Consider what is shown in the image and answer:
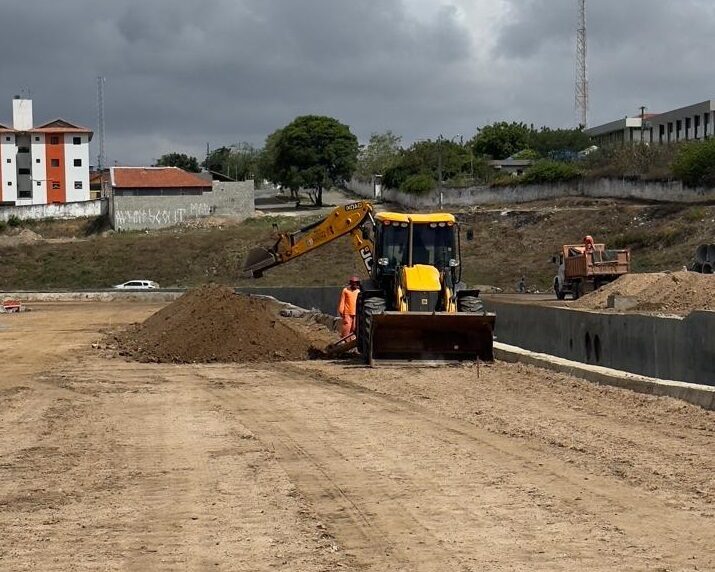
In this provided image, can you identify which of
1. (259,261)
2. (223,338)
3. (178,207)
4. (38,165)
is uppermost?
(38,165)

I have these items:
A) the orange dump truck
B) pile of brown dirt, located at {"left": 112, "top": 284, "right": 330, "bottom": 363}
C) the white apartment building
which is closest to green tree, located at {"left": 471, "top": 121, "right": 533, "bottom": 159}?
the white apartment building

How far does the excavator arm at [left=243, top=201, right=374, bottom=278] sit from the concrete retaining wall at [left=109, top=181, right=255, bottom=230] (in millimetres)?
58459

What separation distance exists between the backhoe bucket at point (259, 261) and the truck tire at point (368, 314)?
10.4m

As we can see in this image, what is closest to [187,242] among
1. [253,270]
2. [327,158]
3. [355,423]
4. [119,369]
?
[327,158]

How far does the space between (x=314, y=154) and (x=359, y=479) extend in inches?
3748

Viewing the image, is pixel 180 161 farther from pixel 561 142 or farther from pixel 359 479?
pixel 359 479

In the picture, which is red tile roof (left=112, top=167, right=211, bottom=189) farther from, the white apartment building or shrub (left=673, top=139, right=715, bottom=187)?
shrub (left=673, top=139, right=715, bottom=187)

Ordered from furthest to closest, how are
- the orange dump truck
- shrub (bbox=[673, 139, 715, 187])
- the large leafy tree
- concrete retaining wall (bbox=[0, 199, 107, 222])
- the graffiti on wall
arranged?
the large leafy tree < concrete retaining wall (bbox=[0, 199, 107, 222]) < the graffiti on wall < shrub (bbox=[673, 139, 715, 187]) < the orange dump truck

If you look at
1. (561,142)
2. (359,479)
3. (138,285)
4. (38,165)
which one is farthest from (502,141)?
(359,479)

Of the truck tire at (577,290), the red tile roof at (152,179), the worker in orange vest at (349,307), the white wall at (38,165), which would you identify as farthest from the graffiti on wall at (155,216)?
the worker in orange vest at (349,307)

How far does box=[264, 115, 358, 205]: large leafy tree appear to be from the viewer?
10344 cm

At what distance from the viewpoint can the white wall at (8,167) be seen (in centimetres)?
11300

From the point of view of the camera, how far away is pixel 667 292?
101 ft

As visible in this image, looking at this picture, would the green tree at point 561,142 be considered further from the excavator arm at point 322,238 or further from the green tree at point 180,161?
the excavator arm at point 322,238
